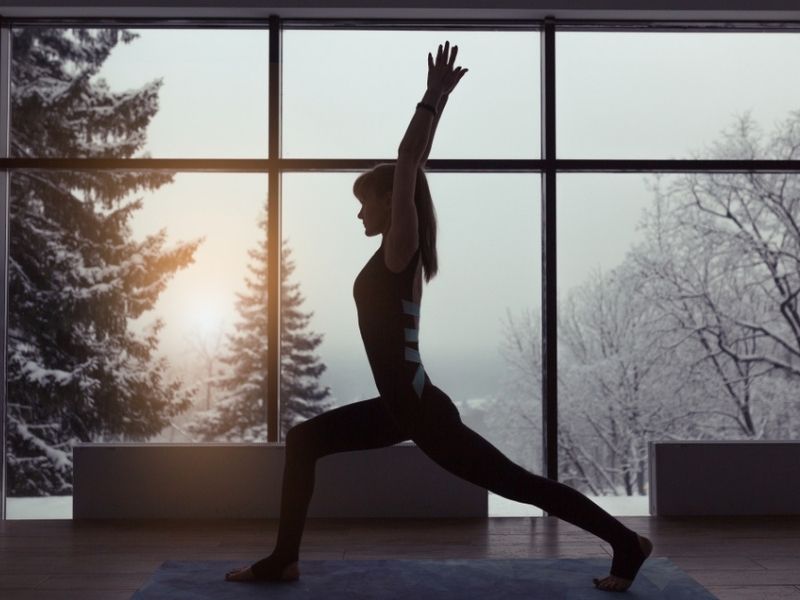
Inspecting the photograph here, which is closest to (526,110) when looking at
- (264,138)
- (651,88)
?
(651,88)

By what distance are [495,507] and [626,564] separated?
1598 millimetres

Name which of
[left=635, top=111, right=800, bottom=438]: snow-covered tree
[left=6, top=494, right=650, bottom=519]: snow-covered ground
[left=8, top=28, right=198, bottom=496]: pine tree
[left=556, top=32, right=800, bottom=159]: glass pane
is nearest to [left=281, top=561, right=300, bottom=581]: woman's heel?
[left=6, top=494, right=650, bottom=519]: snow-covered ground

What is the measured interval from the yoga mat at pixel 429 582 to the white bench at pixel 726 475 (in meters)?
1.00

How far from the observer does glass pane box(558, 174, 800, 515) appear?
13.5 ft

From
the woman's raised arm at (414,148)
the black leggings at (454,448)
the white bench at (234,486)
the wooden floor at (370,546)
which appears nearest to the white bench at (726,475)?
the wooden floor at (370,546)

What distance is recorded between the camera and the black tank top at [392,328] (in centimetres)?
223

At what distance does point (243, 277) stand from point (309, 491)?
186 cm

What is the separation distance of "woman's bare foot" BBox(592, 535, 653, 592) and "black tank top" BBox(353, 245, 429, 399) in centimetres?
80

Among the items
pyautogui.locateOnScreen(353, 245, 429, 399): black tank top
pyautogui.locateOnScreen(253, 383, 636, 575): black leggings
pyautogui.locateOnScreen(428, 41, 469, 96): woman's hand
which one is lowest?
pyautogui.locateOnScreen(253, 383, 636, 575): black leggings

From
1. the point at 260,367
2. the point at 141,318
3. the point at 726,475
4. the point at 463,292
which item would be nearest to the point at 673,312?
the point at 726,475

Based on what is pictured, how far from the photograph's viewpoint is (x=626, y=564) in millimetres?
2342

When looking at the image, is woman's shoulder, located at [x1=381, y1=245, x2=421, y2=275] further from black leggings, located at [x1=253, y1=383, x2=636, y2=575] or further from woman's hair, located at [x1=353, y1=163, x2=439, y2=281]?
black leggings, located at [x1=253, y1=383, x2=636, y2=575]

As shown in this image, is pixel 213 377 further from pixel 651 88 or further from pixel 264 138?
pixel 651 88

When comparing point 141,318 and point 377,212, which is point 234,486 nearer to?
point 141,318
